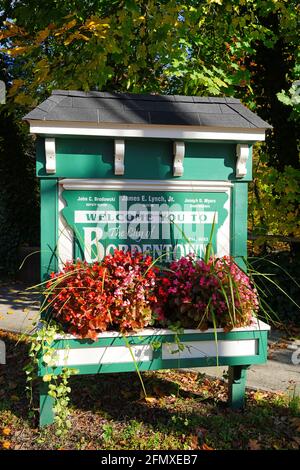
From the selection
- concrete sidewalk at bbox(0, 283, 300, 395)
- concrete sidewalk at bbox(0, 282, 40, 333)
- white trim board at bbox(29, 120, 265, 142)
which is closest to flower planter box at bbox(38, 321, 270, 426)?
concrete sidewalk at bbox(0, 283, 300, 395)

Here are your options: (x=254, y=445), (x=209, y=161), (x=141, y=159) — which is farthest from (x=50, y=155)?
(x=254, y=445)

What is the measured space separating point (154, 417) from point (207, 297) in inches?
42.2

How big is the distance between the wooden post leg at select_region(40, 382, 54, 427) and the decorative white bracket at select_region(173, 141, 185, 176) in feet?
6.33

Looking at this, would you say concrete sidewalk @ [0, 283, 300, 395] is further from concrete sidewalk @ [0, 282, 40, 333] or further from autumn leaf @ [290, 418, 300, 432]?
autumn leaf @ [290, 418, 300, 432]

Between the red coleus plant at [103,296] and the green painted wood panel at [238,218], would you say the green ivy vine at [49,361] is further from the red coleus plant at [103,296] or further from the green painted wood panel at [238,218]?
the green painted wood panel at [238,218]

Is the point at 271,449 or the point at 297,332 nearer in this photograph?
the point at 271,449

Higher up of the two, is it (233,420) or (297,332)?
(233,420)

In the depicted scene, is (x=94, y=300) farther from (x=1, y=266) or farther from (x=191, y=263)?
(x=1, y=266)

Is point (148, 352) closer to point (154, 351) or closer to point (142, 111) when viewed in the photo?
point (154, 351)

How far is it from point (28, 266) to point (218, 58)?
5.51 metres

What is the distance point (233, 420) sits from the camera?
133 inches

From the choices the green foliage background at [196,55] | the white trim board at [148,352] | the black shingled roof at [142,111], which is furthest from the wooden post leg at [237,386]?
the green foliage background at [196,55]

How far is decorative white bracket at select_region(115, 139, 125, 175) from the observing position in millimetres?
3479

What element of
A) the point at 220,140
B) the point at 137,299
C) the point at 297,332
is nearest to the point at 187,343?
the point at 137,299
